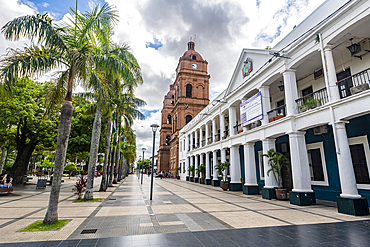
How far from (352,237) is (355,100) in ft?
16.9

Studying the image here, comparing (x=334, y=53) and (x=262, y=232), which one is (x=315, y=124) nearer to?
(x=334, y=53)

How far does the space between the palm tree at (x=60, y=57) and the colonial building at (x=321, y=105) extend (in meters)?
8.92

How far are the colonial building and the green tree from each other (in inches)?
591

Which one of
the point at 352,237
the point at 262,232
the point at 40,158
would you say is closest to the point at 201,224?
the point at 262,232

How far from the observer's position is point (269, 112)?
13.4m

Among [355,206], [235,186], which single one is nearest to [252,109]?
[235,186]

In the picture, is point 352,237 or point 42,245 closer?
point 42,245

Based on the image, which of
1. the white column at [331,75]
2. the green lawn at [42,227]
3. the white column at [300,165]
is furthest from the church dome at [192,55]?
the green lawn at [42,227]

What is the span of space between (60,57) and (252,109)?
1151 centimetres

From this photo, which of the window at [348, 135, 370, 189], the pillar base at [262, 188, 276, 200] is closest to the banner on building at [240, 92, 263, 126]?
the pillar base at [262, 188, 276, 200]

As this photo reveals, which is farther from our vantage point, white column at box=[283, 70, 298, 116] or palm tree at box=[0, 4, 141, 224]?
white column at box=[283, 70, 298, 116]

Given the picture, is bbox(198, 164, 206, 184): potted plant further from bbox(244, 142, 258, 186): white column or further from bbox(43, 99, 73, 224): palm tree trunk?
bbox(43, 99, 73, 224): palm tree trunk

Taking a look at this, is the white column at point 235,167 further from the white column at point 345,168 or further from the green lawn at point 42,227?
the green lawn at point 42,227

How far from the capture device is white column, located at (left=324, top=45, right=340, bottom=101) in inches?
344
